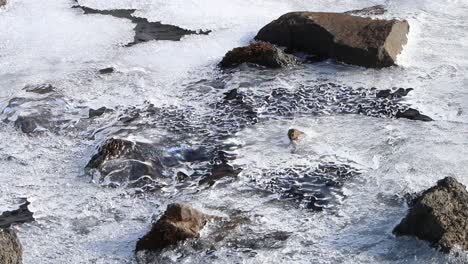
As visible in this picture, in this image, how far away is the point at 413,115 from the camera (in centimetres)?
676

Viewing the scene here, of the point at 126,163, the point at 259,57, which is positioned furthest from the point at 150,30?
the point at 126,163

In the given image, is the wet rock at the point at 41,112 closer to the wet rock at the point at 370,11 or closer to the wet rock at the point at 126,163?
the wet rock at the point at 126,163

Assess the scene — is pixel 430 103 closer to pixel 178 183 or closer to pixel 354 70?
pixel 354 70

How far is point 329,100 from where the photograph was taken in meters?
7.09

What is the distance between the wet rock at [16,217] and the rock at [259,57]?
296 centimetres

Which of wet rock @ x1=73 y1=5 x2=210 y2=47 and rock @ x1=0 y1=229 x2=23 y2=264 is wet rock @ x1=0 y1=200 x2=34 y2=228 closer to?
rock @ x1=0 y1=229 x2=23 y2=264

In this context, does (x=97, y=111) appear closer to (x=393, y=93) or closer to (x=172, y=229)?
(x=172, y=229)

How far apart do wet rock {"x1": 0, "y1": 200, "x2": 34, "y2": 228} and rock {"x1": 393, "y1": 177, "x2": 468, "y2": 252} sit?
2688mm

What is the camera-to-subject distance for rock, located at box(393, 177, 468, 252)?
478cm

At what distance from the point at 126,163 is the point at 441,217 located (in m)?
2.62

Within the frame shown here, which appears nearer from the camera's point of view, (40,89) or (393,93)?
(393,93)

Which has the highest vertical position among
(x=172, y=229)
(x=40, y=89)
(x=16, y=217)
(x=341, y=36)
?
(x=341, y=36)

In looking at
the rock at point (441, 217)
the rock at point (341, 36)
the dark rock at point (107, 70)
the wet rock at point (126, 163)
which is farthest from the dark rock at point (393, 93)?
the dark rock at point (107, 70)

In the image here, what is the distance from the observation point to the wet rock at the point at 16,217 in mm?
5539
